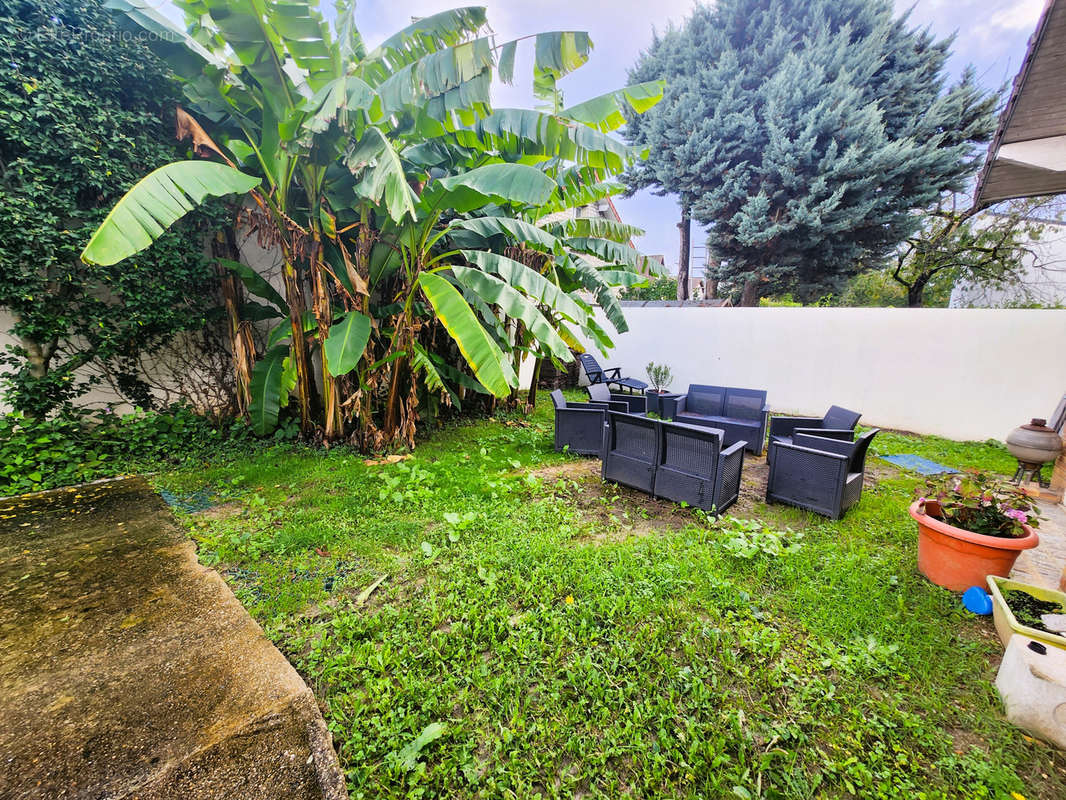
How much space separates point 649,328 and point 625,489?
621cm

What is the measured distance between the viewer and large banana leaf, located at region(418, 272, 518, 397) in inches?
130

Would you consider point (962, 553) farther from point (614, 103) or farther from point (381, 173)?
point (381, 173)

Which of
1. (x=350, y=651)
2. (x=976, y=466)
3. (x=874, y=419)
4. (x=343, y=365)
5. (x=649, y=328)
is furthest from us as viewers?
(x=649, y=328)

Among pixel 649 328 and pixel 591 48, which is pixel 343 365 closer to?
pixel 591 48

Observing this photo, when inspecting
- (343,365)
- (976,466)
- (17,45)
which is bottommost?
(976,466)

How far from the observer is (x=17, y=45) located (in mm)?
3133

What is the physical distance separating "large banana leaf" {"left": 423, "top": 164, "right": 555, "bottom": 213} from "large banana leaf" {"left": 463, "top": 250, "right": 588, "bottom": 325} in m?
0.51

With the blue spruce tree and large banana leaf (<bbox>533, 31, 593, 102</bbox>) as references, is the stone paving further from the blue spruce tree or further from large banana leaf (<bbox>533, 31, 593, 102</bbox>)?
the blue spruce tree

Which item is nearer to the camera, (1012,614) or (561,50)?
(1012,614)

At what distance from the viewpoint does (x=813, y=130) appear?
1068 centimetres

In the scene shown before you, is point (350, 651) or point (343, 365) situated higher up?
point (343, 365)

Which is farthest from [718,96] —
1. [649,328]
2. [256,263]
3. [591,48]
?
[256,263]

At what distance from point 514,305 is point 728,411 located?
400 cm

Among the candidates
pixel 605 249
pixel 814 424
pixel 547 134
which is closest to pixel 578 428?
pixel 605 249
